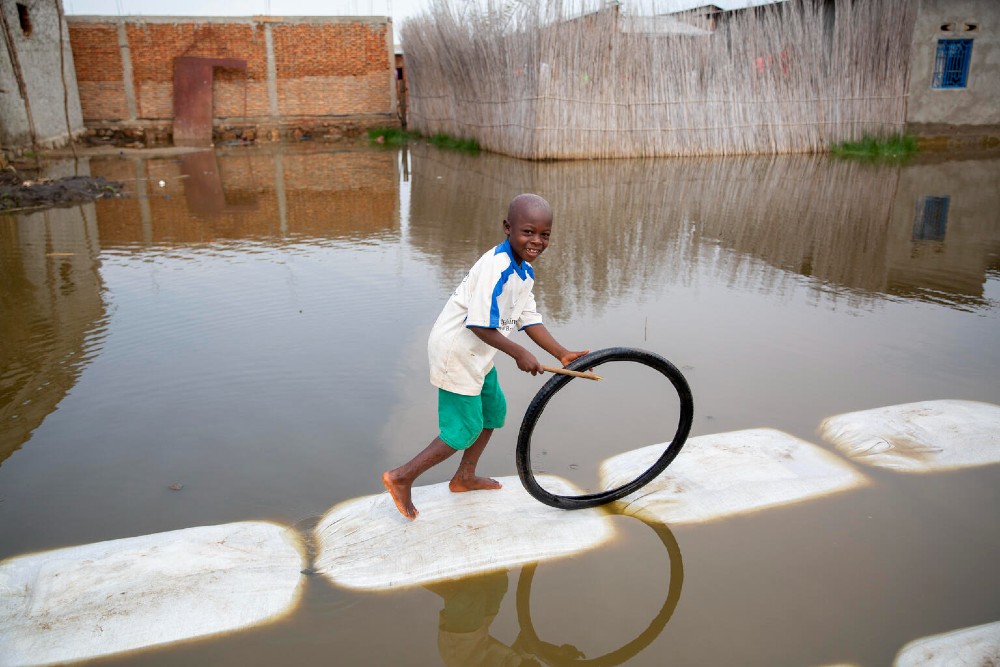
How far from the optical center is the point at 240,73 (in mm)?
18438

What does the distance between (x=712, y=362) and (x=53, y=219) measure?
7257mm

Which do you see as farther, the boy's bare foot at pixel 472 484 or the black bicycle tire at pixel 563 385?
the boy's bare foot at pixel 472 484

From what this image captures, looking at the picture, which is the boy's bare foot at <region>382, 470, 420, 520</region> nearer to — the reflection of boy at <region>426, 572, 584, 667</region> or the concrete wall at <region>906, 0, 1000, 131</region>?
the reflection of boy at <region>426, 572, 584, 667</region>

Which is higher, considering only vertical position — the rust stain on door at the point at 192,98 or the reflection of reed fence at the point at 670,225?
the rust stain on door at the point at 192,98

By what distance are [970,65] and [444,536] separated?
17303 mm

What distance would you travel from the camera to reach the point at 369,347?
3.99 m

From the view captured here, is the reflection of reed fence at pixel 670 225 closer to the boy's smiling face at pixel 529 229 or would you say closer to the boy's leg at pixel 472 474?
the boy's leg at pixel 472 474

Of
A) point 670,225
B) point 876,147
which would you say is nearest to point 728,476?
point 670,225

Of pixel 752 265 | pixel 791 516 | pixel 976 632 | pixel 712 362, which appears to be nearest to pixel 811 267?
pixel 752 265

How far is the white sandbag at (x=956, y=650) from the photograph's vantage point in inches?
71.9

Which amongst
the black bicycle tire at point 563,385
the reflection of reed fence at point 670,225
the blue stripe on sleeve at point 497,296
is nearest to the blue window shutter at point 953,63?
the reflection of reed fence at point 670,225

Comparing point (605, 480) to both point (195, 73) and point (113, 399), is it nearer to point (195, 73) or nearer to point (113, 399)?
point (113, 399)

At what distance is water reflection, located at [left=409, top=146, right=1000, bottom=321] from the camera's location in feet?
17.5

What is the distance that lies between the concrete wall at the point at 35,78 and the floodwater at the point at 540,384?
6.36m
